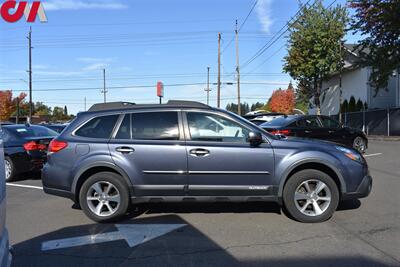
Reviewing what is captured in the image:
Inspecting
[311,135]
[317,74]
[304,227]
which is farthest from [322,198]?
[317,74]

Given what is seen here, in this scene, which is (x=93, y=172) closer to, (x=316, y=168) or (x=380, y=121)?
(x=316, y=168)

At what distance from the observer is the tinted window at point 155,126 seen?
660cm

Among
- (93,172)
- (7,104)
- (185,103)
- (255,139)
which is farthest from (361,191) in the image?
(7,104)

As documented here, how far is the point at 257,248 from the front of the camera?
17.1 ft

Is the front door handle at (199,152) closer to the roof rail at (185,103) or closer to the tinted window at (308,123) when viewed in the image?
the roof rail at (185,103)

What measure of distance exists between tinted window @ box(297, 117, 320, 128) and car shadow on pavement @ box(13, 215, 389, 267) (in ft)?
29.2

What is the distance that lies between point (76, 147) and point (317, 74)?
1259 inches

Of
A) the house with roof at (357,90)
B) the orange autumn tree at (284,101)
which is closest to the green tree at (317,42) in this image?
→ the house with roof at (357,90)

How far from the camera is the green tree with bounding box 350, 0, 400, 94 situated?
2367 cm

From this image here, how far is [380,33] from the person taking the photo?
81.5 ft

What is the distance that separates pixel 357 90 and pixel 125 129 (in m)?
34.2

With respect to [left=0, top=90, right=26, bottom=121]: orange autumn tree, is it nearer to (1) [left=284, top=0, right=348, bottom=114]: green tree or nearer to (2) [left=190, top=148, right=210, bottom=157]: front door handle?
(1) [left=284, top=0, right=348, bottom=114]: green tree

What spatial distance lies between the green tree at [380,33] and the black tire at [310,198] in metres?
19.9

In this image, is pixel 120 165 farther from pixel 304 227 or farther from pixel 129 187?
pixel 304 227
